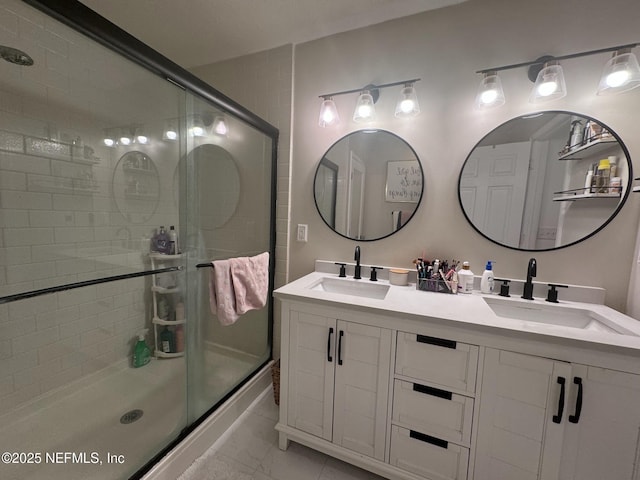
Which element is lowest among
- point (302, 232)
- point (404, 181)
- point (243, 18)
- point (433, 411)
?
point (433, 411)

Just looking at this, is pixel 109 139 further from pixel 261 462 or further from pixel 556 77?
pixel 556 77

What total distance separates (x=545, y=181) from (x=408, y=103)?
799 mm

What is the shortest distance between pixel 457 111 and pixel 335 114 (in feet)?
2.27

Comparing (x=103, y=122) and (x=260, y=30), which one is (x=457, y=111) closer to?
(x=260, y=30)

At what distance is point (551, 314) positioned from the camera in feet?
3.89

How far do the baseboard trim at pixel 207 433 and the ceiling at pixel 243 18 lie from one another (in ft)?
7.43

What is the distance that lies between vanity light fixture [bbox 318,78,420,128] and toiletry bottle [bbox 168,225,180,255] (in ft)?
3.56

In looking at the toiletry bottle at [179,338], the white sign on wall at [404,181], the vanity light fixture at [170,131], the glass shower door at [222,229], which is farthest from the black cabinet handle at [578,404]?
the vanity light fixture at [170,131]

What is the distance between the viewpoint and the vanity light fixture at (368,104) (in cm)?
141

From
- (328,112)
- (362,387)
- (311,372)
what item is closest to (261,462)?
(311,372)

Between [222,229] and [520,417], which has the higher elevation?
[222,229]

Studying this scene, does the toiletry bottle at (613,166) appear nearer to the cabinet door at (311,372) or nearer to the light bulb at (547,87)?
the light bulb at (547,87)

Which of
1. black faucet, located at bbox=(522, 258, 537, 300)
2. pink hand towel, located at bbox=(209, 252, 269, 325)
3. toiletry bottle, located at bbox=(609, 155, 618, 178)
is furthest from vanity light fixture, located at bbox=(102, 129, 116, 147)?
toiletry bottle, located at bbox=(609, 155, 618, 178)

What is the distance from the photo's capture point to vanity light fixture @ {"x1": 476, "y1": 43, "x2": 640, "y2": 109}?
1.04 meters
